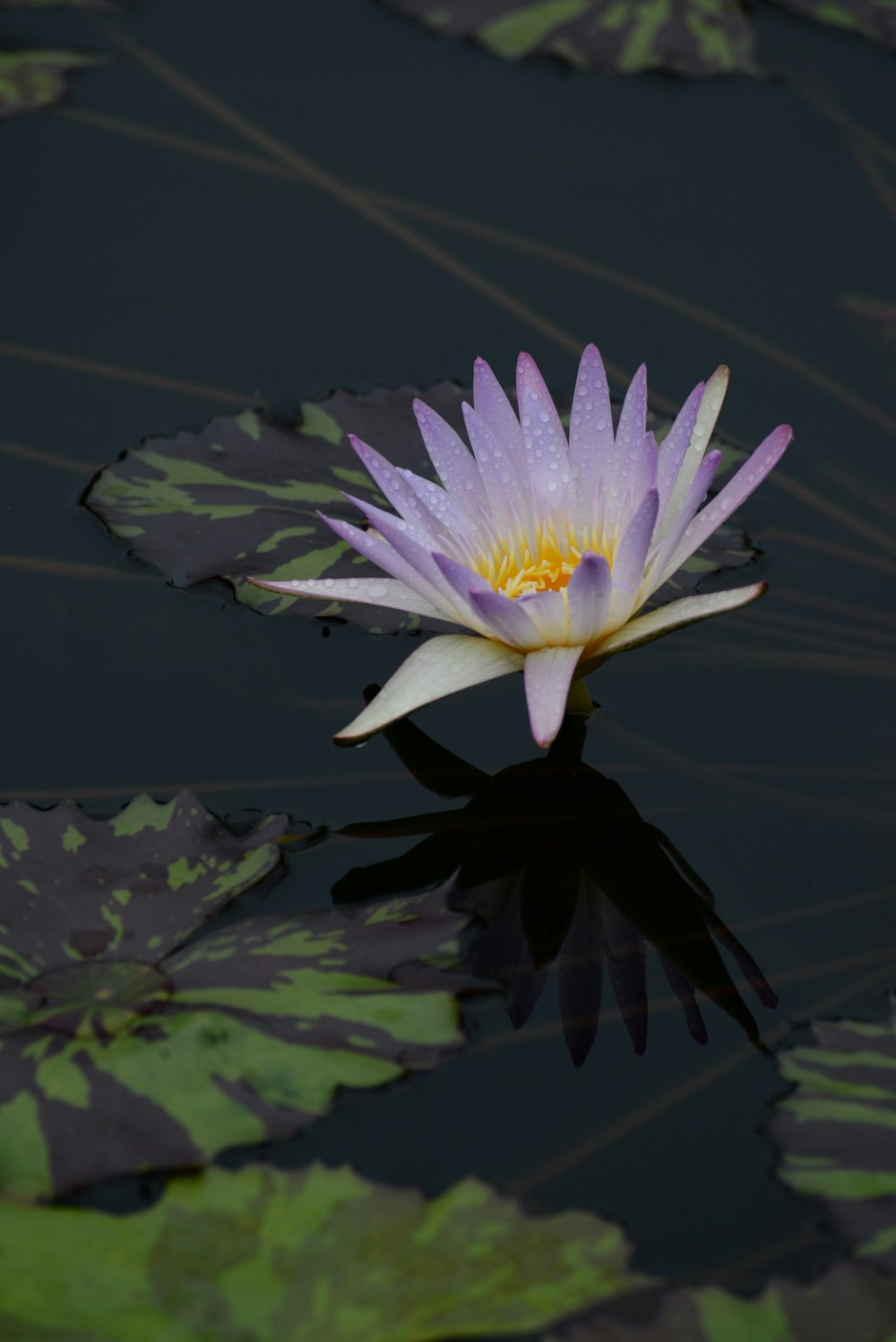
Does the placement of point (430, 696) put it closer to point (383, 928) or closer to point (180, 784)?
point (383, 928)

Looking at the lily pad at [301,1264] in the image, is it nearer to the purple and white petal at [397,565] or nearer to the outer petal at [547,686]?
the outer petal at [547,686]

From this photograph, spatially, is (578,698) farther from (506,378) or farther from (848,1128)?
(506,378)

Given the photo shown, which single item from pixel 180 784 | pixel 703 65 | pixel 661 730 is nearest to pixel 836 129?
pixel 703 65

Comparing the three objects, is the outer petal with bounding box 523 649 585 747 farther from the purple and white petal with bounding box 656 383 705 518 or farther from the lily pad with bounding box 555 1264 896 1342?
the lily pad with bounding box 555 1264 896 1342

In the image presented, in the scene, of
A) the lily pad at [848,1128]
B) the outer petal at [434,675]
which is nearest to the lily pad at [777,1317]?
the lily pad at [848,1128]

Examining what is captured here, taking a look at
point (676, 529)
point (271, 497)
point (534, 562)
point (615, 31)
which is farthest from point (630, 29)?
point (676, 529)

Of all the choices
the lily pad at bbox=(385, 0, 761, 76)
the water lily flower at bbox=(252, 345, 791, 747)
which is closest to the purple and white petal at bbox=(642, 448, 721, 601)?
the water lily flower at bbox=(252, 345, 791, 747)
